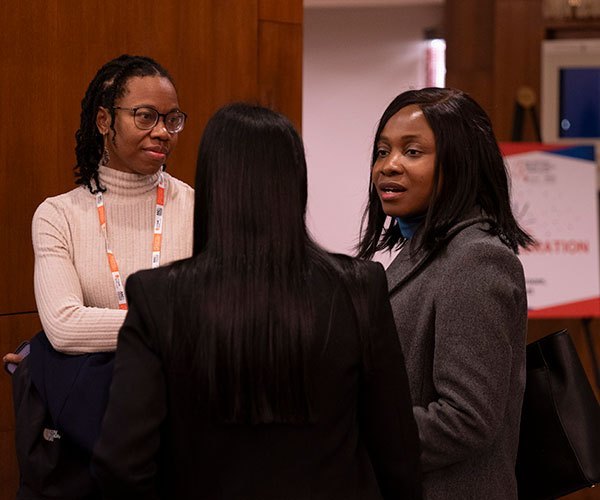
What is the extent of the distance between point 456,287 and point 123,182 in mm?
759

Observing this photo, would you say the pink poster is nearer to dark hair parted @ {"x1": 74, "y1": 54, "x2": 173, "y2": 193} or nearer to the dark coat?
dark hair parted @ {"x1": 74, "y1": 54, "x2": 173, "y2": 193}

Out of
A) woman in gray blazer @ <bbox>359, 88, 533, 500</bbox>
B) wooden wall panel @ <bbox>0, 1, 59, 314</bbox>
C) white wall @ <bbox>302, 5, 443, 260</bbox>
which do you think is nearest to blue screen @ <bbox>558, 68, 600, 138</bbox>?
white wall @ <bbox>302, 5, 443, 260</bbox>

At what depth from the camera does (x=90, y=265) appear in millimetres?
1908

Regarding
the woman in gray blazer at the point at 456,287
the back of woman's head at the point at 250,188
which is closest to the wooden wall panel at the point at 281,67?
the woman in gray blazer at the point at 456,287

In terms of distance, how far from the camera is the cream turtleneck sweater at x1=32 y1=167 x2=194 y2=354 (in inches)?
71.4

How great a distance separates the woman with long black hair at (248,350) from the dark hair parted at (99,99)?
0.66m

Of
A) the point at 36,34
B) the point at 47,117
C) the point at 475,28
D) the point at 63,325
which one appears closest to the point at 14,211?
the point at 47,117

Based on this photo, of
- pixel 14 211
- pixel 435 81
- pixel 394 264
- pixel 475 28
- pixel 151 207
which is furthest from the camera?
pixel 435 81

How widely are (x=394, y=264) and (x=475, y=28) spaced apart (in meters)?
3.75

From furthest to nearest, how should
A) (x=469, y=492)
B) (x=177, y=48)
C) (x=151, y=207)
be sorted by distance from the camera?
(x=177, y=48) < (x=151, y=207) < (x=469, y=492)

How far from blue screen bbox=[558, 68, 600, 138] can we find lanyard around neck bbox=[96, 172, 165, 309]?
361 centimetres

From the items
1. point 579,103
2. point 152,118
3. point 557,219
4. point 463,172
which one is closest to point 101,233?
point 152,118

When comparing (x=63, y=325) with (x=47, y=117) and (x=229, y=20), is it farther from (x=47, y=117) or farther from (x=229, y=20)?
(x=229, y=20)

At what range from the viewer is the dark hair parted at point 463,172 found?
70.8 inches
